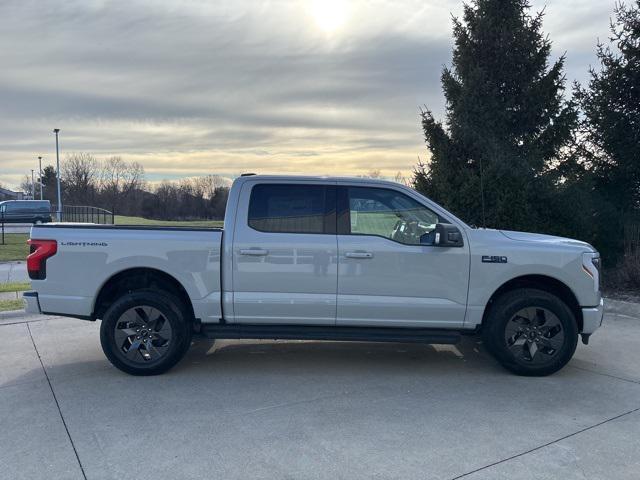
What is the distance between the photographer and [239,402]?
4.64 m

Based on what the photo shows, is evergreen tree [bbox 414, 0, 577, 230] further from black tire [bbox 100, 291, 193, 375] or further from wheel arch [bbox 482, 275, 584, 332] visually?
black tire [bbox 100, 291, 193, 375]

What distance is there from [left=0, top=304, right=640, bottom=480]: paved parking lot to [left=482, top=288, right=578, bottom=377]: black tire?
0.18 m

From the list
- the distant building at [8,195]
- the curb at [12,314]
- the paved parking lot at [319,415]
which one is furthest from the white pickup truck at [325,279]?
the distant building at [8,195]

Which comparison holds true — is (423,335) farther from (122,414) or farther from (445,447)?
(122,414)

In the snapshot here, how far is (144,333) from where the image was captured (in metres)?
5.33

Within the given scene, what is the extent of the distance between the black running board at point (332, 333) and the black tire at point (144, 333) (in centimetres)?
30

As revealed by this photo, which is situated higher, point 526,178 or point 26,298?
point 526,178

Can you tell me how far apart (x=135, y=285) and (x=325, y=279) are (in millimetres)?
2005

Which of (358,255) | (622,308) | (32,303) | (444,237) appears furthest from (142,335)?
(622,308)

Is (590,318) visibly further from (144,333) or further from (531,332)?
(144,333)

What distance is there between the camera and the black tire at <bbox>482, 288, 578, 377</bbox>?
17.2 feet

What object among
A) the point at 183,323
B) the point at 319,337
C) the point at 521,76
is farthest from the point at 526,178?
the point at 183,323

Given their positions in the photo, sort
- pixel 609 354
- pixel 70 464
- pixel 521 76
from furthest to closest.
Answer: pixel 521 76, pixel 609 354, pixel 70 464

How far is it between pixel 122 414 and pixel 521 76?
1073cm
